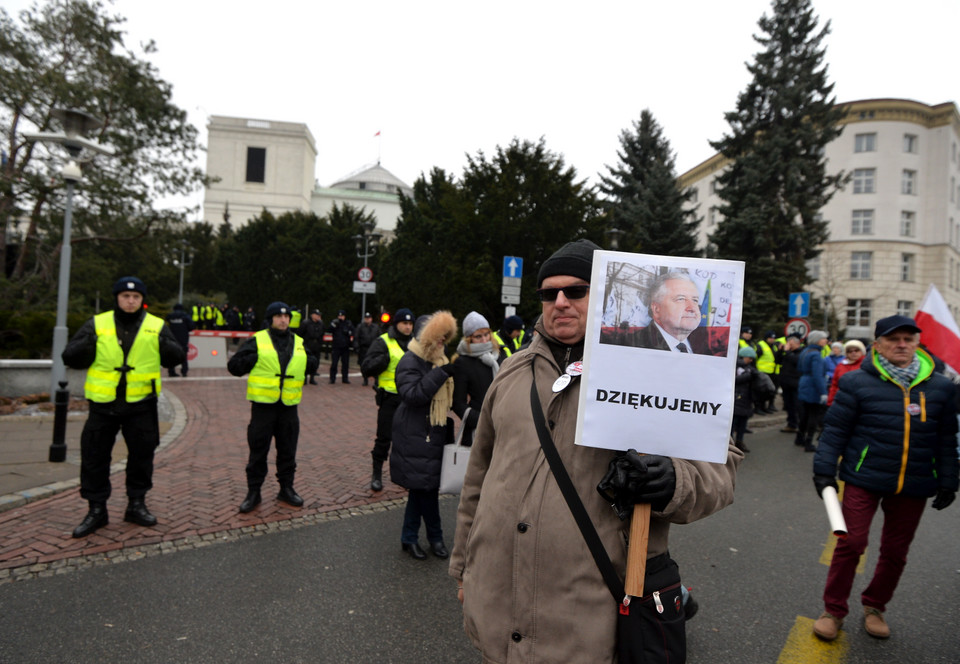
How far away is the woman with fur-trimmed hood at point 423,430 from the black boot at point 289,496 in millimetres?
1511

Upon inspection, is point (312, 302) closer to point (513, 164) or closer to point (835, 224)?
point (513, 164)

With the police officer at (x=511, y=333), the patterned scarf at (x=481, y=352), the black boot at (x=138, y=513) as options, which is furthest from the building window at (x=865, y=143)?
the black boot at (x=138, y=513)

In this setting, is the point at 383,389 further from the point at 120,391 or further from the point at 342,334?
the point at 342,334

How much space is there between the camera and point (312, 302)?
32.6 m

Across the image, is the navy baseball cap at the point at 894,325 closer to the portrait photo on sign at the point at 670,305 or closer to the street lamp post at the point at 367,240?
the portrait photo on sign at the point at 670,305

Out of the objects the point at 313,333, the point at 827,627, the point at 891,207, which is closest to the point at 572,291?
the point at 827,627

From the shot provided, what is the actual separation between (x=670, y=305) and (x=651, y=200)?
29.9 meters

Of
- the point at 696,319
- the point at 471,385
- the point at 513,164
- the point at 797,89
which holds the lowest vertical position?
the point at 471,385

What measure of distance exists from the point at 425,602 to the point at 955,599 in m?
3.79

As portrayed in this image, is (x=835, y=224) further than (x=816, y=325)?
Yes

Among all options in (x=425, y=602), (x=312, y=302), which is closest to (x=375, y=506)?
(x=425, y=602)

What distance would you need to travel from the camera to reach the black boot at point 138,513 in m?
5.05

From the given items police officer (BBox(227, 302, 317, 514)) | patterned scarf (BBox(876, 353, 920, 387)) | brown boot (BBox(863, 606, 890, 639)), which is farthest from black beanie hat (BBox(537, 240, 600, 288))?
Result: police officer (BBox(227, 302, 317, 514))

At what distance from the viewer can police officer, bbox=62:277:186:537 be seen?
15.9 ft
